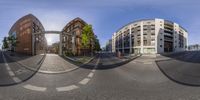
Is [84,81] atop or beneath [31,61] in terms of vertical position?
beneath

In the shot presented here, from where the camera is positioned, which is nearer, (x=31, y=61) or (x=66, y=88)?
(x=66, y=88)

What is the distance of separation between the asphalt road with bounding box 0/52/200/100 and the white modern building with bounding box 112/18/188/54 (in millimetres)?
192

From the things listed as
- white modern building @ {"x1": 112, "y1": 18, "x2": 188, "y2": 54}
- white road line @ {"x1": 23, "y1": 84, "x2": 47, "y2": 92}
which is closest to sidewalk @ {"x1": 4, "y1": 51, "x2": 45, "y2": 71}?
white road line @ {"x1": 23, "y1": 84, "x2": 47, "y2": 92}

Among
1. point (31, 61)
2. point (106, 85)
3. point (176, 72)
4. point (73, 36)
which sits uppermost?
point (73, 36)

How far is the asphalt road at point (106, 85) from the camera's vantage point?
1.87 meters

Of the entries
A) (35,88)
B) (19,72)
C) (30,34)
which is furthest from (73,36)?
(19,72)

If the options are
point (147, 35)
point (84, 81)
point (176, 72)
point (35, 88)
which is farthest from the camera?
point (176, 72)

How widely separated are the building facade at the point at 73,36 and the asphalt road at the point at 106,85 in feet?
1.17

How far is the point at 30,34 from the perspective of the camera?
1.96m

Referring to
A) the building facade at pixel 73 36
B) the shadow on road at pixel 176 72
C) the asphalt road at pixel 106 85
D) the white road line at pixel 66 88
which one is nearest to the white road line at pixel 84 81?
the asphalt road at pixel 106 85

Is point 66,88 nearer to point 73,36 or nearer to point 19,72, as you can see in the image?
point 73,36

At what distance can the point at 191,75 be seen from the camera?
9.41 feet

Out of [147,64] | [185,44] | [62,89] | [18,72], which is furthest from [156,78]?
[18,72]

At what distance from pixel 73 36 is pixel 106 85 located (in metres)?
0.94
